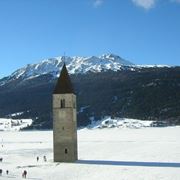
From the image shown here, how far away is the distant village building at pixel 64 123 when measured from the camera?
60.2 metres

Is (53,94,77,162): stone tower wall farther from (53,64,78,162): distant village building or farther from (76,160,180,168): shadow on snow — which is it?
(76,160,180,168): shadow on snow

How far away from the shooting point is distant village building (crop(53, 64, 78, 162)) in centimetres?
6025

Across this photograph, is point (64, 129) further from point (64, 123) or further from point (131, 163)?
point (131, 163)

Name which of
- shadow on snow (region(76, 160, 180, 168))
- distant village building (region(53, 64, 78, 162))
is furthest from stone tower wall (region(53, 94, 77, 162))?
shadow on snow (region(76, 160, 180, 168))

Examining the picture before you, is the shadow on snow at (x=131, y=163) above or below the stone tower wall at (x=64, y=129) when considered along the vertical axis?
below

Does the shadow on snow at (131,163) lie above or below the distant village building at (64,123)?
below

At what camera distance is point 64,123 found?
201ft

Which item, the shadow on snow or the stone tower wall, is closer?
the shadow on snow

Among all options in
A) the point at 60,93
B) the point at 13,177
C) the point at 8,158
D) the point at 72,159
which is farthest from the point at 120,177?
the point at 8,158

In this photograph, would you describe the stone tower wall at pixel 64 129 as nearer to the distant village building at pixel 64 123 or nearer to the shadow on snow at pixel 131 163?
the distant village building at pixel 64 123

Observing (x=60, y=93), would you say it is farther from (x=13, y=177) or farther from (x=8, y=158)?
(x=13, y=177)

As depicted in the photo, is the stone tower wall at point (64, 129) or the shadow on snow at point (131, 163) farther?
the stone tower wall at point (64, 129)

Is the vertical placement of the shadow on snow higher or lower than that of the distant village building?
lower

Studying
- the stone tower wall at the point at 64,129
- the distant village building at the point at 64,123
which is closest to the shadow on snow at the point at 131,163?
the stone tower wall at the point at 64,129
